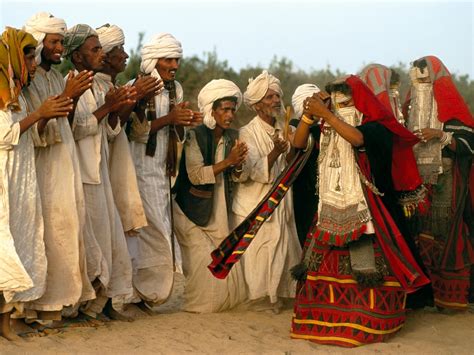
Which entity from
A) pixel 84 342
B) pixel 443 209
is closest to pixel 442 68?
pixel 443 209

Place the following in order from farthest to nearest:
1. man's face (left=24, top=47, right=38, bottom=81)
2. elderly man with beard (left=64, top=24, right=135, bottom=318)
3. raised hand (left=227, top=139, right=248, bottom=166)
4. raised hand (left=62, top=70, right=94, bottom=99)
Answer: raised hand (left=227, top=139, right=248, bottom=166) < elderly man with beard (left=64, top=24, right=135, bottom=318) < raised hand (left=62, top=70, right=94, bottom=99) < man's face (left=24, top=47, right=38, bottom=81)

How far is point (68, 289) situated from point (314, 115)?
2.49m

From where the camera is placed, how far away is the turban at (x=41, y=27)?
8.66m

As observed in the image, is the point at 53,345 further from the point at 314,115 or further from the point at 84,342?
the point at 314,115

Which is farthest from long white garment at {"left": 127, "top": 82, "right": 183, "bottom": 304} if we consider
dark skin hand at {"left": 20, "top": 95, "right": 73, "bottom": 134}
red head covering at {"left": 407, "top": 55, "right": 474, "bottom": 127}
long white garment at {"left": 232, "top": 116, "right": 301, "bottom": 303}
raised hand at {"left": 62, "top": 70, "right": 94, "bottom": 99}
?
red head covering at {"left": 407, "top": 55, "right": 474, "bottom": 127}

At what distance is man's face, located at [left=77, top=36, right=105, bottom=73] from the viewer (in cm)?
931

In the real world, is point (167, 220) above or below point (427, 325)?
above

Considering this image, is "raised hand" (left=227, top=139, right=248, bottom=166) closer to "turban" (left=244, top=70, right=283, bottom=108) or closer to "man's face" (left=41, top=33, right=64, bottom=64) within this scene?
"turban" (left=244, top=70, right=283, bottom=108)

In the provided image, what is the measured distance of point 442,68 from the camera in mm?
10422

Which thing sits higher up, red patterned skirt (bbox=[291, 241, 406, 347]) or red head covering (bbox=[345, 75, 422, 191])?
red head covering (bbox=[345, 75, 422, 191])

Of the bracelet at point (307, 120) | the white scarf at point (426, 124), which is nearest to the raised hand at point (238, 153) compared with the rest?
the bracelet at point (307, 120)

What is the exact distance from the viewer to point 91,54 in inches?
367

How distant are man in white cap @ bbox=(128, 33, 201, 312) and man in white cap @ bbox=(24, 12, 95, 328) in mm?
1202

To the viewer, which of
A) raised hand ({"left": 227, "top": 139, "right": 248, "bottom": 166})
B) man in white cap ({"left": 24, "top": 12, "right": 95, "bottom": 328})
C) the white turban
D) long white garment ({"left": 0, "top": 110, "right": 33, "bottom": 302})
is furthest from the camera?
the white turban
